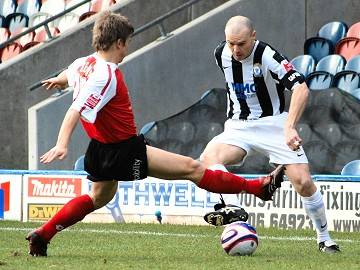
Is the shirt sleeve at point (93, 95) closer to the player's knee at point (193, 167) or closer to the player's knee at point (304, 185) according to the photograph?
the player's knee at point (193, 167)

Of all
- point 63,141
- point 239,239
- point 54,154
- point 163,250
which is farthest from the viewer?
point 163,250

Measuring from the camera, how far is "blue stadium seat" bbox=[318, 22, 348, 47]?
702 inches

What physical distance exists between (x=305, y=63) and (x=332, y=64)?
1.22 ft

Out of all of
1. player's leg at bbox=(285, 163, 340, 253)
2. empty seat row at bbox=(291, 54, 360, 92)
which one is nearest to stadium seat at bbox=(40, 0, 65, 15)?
empty seat row at bbox=(291, 54, 360, 92)

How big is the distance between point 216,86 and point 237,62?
7.90 metres

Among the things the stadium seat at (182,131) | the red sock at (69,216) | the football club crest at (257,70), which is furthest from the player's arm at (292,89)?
the stadium seat at (182,131)

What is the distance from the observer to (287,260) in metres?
9.47

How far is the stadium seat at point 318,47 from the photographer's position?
1770 cm

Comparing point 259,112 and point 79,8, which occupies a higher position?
point 79,8

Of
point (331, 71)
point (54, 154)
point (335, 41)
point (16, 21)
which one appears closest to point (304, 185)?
point (54, 154)

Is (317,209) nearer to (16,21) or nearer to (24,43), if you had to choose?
(24,43)

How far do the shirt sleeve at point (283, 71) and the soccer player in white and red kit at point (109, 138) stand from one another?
0.91 m

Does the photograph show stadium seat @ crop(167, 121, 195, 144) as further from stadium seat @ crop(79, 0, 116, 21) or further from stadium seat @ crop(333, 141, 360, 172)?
stadium seat @ crop(79, 0, 116, 21)

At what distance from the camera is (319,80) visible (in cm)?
1673
